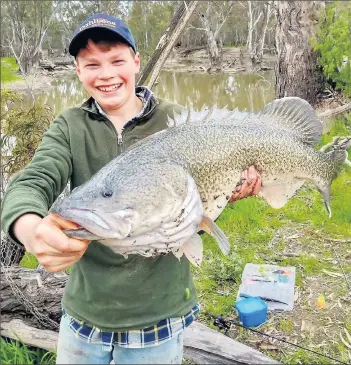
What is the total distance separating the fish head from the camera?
1.46 metres

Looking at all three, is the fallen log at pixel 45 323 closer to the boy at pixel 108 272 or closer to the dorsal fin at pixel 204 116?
the boy at pixel 108 272

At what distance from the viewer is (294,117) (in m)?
2.53

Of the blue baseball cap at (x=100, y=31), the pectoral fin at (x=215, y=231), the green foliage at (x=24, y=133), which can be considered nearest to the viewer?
the pectoral fin at (x=215, y=231)

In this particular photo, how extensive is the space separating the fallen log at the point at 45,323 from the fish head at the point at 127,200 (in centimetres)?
144

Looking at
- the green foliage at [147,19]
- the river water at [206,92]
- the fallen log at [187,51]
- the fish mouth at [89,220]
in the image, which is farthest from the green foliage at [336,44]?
the fallen log at [187,51]

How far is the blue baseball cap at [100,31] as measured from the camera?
1.99m

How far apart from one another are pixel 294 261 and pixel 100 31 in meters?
3.13

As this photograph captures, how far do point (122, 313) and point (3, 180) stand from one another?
10.7ft

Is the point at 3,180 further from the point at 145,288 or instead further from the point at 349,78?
the point at 349,78

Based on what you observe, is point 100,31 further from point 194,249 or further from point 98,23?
point 194,249

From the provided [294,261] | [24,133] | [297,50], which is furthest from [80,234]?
[297,50]

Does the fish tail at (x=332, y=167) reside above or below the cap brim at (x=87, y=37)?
below

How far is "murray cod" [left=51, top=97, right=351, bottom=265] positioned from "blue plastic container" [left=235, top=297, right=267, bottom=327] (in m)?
1.19

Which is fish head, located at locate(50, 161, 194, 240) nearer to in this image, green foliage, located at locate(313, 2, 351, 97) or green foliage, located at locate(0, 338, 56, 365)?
green foliage, located at locate(0, 338, 56, 365)
